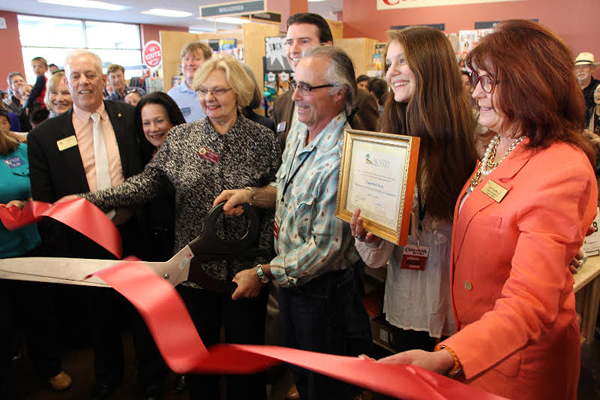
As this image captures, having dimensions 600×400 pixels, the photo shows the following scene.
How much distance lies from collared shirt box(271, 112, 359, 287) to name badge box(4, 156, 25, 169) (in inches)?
64.9

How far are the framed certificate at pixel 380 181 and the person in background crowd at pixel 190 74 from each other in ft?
9.02

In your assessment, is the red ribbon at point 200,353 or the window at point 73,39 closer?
the red ribbon at point 200,353

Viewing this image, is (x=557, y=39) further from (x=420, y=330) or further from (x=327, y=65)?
(x=420, y=330)

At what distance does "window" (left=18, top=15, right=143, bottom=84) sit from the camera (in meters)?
14.8

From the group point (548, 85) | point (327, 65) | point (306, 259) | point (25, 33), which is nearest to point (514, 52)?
point (548, 85)

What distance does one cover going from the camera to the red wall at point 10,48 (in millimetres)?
13617

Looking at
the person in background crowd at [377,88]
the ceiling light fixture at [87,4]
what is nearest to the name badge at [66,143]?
the person in background crowd at [377,88]

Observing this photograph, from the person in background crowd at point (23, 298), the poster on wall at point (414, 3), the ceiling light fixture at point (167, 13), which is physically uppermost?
the ceiling light fixture at point (167, 13)

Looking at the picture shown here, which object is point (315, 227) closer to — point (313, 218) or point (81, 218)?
point (313, 218)

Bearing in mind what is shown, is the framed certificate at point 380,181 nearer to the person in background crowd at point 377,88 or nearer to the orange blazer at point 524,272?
the orange blazer at point 524,272

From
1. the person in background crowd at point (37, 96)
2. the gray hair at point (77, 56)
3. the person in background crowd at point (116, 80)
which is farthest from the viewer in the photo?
the person in background crowd at point (116, 80)

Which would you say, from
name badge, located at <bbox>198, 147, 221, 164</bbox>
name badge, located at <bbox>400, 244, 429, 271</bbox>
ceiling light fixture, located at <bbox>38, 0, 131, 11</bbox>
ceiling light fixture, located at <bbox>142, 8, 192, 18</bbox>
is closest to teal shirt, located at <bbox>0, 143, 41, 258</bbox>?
name badge, located at <bbox>198, 147, 221, 164</bbox>

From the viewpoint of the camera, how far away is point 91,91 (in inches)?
87.4

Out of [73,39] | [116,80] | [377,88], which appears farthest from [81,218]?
[73,39]
